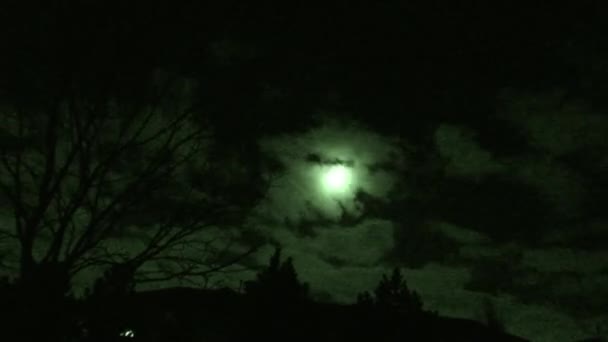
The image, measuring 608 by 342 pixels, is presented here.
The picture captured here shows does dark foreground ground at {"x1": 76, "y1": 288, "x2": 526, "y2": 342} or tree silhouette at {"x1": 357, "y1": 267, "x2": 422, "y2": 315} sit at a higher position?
tree silhouette at {"x1": 357, "y1": 267, "x2": 422, "y2": 315}

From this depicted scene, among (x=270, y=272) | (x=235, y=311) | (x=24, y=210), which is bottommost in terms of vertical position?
(x=24, y=210)

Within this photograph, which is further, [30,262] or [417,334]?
[417,334]

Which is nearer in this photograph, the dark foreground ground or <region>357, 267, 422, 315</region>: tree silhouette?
the dark foreground ground

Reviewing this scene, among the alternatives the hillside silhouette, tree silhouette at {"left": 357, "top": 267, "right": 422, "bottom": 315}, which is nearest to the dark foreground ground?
the hillside silhouette

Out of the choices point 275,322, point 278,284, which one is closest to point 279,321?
point 275,322

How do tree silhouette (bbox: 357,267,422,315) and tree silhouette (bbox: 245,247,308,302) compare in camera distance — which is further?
tree silhouette (bbox: 357,267,422,315)

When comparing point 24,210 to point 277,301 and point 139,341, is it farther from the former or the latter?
point 277,301

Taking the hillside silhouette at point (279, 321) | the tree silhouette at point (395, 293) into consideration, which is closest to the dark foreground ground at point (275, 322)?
the hillside silhouette at point (279, 321)

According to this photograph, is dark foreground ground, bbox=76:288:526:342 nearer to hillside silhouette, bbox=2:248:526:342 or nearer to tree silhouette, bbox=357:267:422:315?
hillside silhouette, bbox=2:248:526:342

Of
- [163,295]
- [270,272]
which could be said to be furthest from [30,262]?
[270,272]

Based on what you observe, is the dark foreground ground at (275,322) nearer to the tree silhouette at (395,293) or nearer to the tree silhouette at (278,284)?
the tree silhouette at (278,284)

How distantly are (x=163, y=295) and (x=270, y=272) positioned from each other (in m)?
10.4

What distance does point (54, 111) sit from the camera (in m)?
7.75

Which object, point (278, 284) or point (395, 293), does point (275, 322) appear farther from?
point (395, 293)
